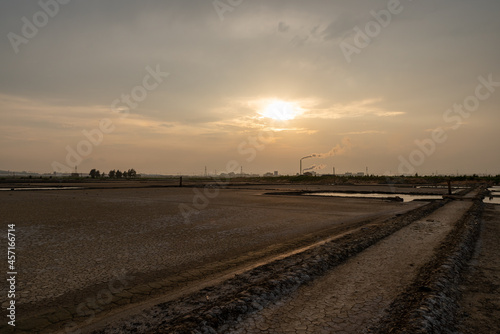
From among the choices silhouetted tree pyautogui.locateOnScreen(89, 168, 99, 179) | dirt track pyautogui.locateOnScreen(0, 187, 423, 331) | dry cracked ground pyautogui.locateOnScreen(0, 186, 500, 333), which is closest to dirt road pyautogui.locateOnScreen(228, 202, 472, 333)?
dry cracked ground pyautogui.locateOnScreen(0, 186, 500, 333)

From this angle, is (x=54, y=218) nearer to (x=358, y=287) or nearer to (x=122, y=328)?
(x=122, y=328)

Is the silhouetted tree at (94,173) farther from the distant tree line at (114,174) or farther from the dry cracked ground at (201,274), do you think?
the dry cracked ground at (201,274)

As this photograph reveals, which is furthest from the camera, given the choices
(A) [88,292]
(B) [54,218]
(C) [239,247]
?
(B) [54,218]

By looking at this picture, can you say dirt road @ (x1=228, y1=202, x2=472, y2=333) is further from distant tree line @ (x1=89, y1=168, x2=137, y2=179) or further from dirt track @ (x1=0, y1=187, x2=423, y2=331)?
distant tree line @ (x1=89, y1=168, x2=137, y2=179)

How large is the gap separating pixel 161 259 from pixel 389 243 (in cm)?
673

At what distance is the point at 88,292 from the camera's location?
5.02 meters

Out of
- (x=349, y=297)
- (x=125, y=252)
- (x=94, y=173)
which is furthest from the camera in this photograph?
(x=94, y=173)

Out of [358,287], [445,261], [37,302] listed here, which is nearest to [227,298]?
[358,287]

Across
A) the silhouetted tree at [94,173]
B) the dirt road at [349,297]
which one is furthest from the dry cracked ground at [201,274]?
the silhouetted tree at [94,173]

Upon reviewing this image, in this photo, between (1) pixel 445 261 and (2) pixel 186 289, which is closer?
(2) pixel 186 289

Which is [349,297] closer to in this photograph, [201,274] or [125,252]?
[201,274]

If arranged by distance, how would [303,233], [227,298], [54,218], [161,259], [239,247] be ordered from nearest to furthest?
1. [227,298]
2. [161,259]
3. [239,247]
4. [303,233]
5. [54,218]

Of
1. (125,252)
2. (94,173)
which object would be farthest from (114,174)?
(125,252)

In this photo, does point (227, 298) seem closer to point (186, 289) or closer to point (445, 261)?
point (186, 289)
